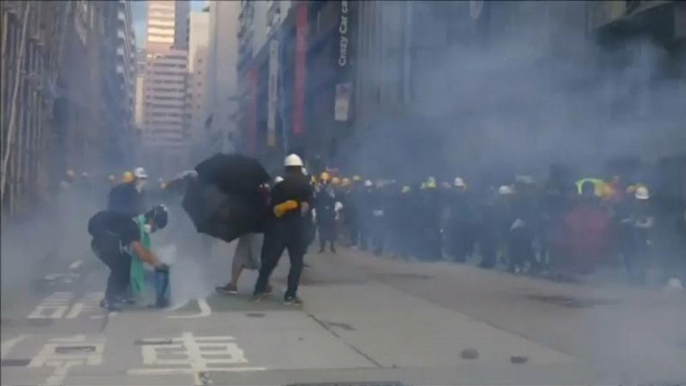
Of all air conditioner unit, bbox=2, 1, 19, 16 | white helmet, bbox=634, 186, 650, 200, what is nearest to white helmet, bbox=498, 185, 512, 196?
white helmet, bbox=634, 186, 650, 200

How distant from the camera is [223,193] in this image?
15.4 ft

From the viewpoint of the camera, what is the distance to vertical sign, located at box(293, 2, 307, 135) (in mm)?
4832

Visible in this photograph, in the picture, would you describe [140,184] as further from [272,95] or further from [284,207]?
[284,207]

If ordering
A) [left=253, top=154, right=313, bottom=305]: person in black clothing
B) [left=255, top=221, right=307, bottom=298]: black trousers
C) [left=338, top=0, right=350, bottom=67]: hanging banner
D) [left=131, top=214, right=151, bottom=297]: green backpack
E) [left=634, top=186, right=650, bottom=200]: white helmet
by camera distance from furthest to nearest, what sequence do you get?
[left=634, top=186, right=650, bottom=200]: white helmet, [left=255, top=221, right=307, bottom=298]: black trousers, [left=253, top=154, right=313, bottom=305]: person in black clothing, [left=338, top=0, right=350, bottom=67]: hanging banner, [left=131, top=214, right=151, bottom=297]: green backpack

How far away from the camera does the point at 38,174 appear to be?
10.5ft

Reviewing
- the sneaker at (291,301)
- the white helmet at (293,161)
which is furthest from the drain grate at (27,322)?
the sneaker at (291,301)

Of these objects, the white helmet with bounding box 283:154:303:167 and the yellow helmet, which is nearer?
the yellow helmet

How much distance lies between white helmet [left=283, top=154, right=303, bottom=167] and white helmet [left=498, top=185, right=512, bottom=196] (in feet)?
17.0

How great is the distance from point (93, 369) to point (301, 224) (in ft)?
8.98

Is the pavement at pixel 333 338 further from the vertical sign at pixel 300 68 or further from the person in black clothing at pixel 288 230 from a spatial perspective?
the vertical sign at pixel 300 68

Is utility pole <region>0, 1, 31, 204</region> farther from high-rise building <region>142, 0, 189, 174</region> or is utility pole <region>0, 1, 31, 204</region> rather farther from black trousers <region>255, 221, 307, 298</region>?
black trousers <region>255, 221, 307, 298</region>

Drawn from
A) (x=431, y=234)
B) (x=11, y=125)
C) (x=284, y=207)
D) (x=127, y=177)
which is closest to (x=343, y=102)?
(x=284, y=207)

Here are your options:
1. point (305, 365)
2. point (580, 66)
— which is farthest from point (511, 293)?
point (305, 365)

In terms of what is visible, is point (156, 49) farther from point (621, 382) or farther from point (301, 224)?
point (301, 224)
